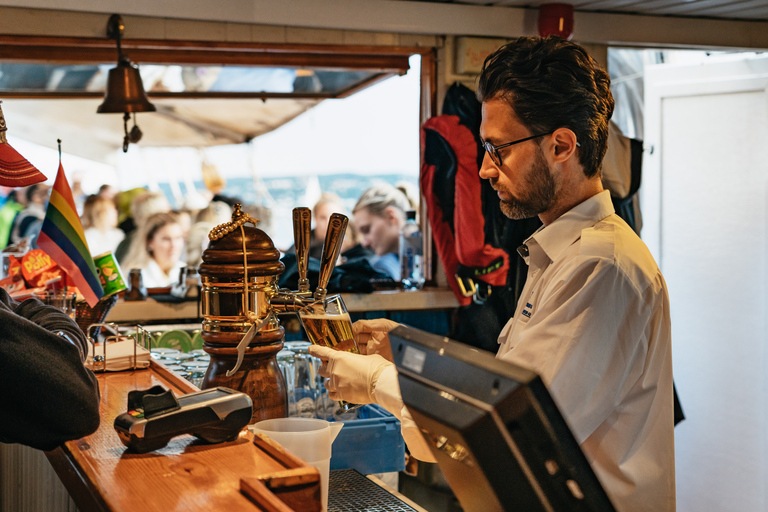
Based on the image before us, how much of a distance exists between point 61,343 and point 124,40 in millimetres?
2862

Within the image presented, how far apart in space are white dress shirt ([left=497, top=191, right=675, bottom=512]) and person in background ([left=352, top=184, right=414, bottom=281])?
336cm

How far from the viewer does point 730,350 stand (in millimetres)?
4340

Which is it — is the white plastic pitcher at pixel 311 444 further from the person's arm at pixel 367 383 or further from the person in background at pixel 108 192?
the person in background at pixel 108 192

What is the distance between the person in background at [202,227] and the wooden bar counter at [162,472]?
3.38 m

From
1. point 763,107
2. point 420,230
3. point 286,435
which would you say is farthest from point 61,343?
point 763,107

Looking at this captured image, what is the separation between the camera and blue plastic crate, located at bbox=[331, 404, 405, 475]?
5.31ft

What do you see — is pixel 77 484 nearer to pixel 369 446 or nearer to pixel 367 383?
pixel 367 383

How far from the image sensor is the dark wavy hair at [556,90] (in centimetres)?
143

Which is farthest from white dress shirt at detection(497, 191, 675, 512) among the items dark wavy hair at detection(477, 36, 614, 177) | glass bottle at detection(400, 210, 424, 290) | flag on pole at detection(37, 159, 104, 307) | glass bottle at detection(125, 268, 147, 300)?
glass bottle at detection(400, 210, 424, 290)

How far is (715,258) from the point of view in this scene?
14.8 ft

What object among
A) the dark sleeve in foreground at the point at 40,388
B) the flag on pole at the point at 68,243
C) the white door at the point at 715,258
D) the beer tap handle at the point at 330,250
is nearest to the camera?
the dark sleeve in foreground at the point at 40,388

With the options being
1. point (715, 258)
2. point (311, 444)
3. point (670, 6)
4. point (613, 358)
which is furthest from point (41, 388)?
point (715, 258)

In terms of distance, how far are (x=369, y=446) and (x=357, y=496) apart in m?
0.20

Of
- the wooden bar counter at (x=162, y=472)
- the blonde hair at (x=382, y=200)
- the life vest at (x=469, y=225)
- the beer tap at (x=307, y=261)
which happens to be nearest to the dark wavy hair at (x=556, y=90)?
the beer tap at (x=307, y=261)
